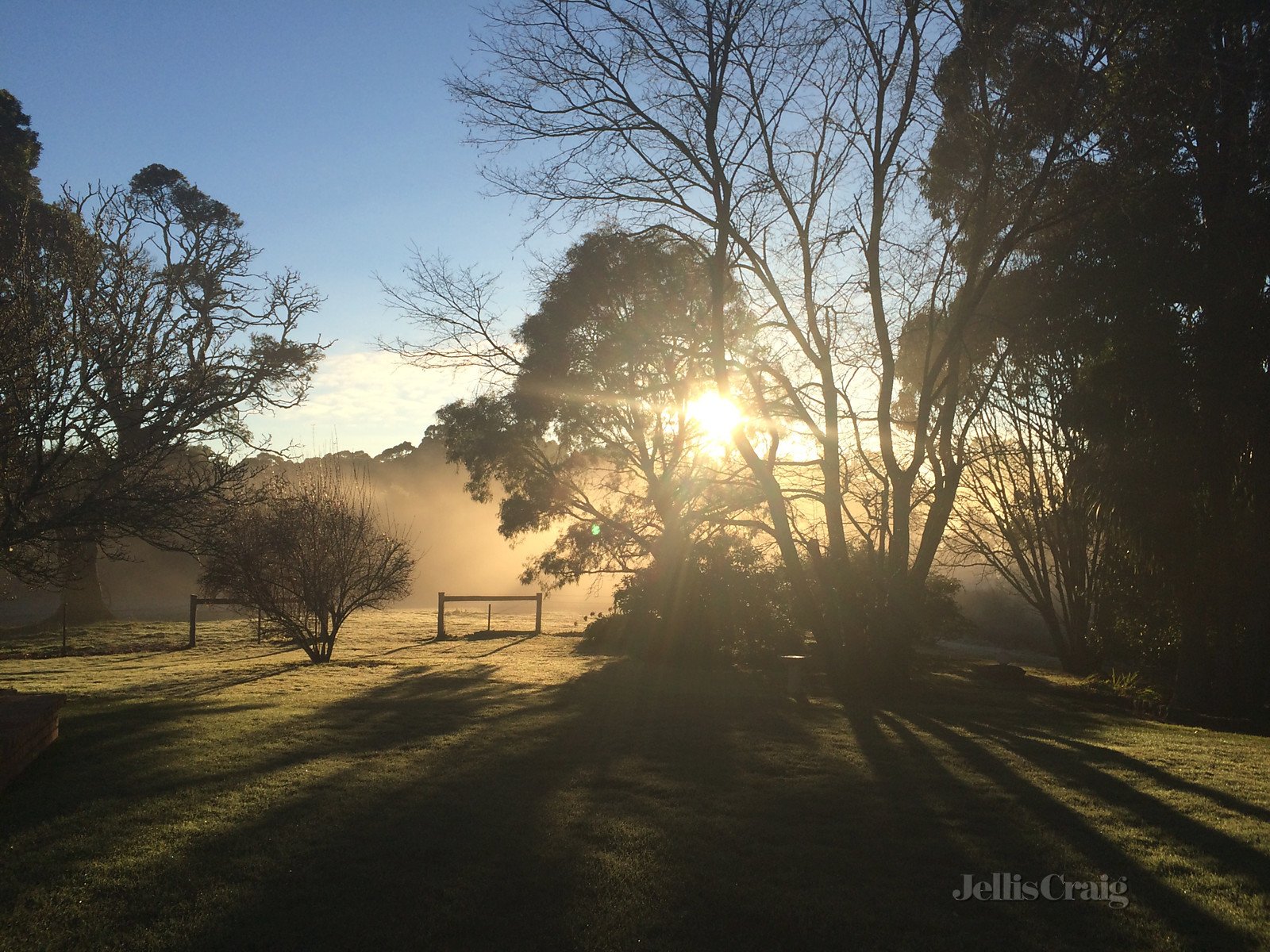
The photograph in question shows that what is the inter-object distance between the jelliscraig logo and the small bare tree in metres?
14.1

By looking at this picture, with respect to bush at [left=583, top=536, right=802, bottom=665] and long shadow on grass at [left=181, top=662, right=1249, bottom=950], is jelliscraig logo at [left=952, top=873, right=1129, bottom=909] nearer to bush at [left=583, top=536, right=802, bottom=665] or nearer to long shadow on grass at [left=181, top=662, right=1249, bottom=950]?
long shadow on grass at [left=181, top=662, right=1249, bottom=950]

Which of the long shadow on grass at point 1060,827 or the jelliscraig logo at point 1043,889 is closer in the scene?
the long shadow on grass at point 1060,827

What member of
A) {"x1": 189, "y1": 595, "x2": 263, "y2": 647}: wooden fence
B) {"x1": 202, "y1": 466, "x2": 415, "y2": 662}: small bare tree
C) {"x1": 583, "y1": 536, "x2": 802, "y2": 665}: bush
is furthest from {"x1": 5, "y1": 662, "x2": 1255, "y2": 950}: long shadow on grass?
{"x1": 583, "y1": 536, "x2": 802, "y2": 665}: bush

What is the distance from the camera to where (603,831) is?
5.73 meters

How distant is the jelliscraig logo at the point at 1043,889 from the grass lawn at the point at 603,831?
0.24 ft

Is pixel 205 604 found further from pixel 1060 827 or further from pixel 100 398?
pixel 1060 827

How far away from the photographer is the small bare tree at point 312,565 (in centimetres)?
1731

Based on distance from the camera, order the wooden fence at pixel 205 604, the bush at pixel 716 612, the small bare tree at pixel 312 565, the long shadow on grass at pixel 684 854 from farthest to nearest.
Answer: the bush at pixel 716 612
the wooden fence at pixel 205 604
the small bare tree at pixel 312 565
the long shadow on grass at pixel 684 854

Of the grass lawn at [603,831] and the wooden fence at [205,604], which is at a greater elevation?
the wooden fence at [205,604]

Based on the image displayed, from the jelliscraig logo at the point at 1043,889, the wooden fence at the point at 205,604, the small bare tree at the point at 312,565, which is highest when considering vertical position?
the small bare tree at the point at 312,565

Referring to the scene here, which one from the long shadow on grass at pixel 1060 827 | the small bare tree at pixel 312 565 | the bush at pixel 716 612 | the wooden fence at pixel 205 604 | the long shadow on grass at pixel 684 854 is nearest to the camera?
the long shadow on grass at pixel 684 854

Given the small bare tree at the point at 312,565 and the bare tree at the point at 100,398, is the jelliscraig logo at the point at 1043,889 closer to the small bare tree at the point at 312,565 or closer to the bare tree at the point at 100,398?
the bare tree at the point at 100,398

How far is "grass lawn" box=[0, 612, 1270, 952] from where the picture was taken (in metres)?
4.41

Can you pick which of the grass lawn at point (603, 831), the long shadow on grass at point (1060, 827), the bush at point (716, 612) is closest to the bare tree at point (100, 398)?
the grass lawn at point (603, 831)
